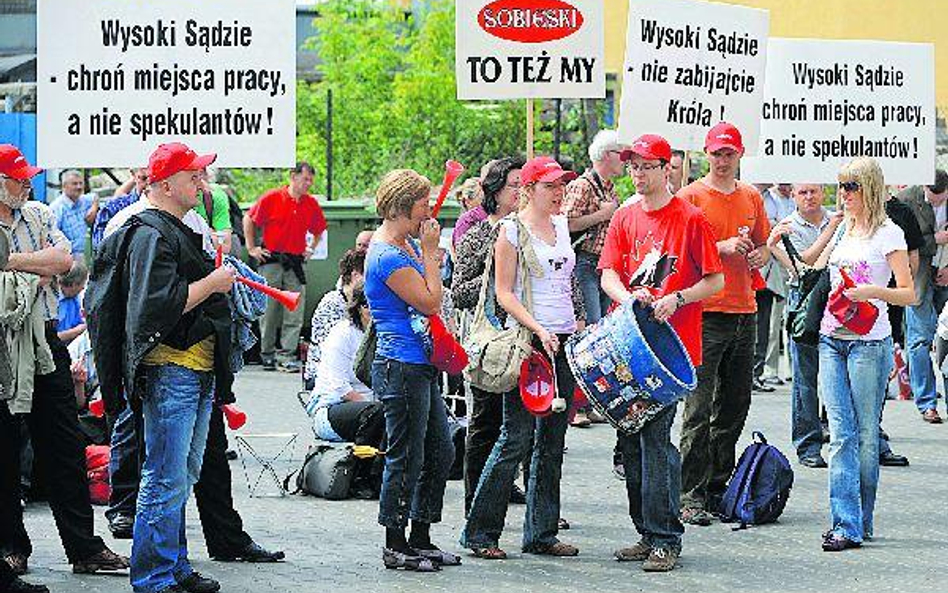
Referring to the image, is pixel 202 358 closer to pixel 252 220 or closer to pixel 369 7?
pixel 252 220

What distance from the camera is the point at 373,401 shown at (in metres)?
13.1

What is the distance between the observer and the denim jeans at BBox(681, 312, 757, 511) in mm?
11664

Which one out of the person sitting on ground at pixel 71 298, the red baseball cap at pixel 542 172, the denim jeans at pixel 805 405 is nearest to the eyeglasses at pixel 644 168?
the red baseball cap at pixel 542 172

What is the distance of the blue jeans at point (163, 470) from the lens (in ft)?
30.7

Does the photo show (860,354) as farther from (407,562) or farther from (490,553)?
(407,562)

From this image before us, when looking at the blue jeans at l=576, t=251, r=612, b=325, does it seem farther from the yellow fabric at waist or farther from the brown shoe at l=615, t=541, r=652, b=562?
the yellow fabric at waist

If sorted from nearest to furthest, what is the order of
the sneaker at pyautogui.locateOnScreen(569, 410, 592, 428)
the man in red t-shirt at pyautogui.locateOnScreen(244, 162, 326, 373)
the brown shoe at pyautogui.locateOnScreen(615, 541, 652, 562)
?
the brown shoe at pyautogui.locateOnScreen(615, 541, 652, 562) < the sneaker at pyautogui.locateOnScreen(569, 410, 592, 428) < the man in red t-shirt at pyautogui.locateOnScreen(244, 162, 326, 373)

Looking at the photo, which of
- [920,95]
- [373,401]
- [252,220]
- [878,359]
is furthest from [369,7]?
[878,359]

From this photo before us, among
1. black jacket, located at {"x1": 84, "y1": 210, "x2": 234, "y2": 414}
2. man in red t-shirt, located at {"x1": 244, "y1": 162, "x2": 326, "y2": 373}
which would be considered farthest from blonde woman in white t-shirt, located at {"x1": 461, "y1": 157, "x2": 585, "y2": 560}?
man in red t-shirt, located at {"x1": 244, "y1": 162, "x2": 326, "y2": 373}

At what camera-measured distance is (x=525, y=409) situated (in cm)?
1064

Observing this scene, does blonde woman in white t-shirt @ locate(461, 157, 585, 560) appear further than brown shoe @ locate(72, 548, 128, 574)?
Yes

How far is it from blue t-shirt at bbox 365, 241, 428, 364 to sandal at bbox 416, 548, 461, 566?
3.08ft

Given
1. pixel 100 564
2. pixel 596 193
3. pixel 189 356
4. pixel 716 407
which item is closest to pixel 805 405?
Result: pixel 596 193

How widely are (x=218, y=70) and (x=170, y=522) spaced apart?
3.57 metres
